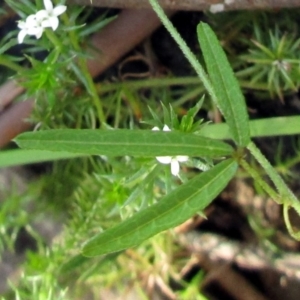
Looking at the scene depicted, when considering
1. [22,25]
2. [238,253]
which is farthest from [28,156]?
[238,253]

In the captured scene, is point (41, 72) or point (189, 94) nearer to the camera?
point (41, 72)

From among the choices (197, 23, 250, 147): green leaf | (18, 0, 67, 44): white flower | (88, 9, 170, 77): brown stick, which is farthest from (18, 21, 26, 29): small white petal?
(197, 23, 250, 147): green leaf

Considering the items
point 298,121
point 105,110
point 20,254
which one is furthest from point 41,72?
point 20,254

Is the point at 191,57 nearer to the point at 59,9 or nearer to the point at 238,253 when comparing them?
the point at 59,9

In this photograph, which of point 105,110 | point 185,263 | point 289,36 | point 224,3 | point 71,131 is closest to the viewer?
point 71,131

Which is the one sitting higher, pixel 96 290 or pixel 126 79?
pixel 126 79

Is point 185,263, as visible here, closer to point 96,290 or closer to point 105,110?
point 96,290

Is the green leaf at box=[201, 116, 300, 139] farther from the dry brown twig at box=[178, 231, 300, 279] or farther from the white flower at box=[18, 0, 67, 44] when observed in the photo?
the dry brown twig at box=[178, 231, 300, 279]
